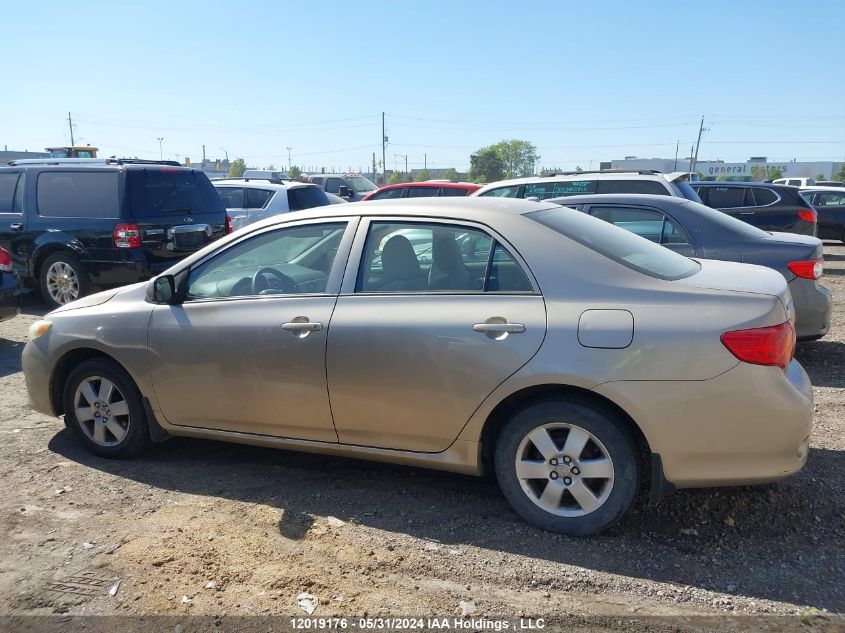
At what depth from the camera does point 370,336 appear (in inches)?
147

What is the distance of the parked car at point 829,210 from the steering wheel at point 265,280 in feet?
55.6

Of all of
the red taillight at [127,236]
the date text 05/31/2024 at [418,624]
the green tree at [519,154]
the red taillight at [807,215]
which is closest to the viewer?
the date text 05/31/2024 at [418,624]

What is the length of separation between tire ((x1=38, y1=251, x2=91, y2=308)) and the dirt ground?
5.38 m

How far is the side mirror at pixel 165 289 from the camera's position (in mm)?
4312

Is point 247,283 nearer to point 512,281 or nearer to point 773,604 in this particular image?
point 512,281

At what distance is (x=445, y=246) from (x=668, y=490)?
165cm

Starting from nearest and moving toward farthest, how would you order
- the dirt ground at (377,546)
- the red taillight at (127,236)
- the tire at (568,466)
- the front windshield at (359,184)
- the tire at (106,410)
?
the dirt ground at (377,546) < the tire at (568,466) < the tire at (106,410) < the red taillight at (127,236) < the front windshield at (359,184)

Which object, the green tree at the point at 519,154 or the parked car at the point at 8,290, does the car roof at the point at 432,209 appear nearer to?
the parked car at the point at 8,290

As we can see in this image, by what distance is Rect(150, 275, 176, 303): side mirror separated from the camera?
431cm

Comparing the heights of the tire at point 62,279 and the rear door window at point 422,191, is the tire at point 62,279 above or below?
below

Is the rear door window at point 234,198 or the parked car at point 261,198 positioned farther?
the rear door window at point 234,198

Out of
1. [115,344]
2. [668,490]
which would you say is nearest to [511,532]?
[668,490]

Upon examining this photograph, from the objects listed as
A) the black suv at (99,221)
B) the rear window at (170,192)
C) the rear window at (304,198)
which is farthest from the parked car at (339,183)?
the black suv at (99,221)

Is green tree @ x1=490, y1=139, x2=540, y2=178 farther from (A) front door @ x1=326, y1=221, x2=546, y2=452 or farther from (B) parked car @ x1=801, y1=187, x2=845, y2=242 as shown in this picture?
(A) front door @ x1=326, y1=221, x2=546, y2=452
